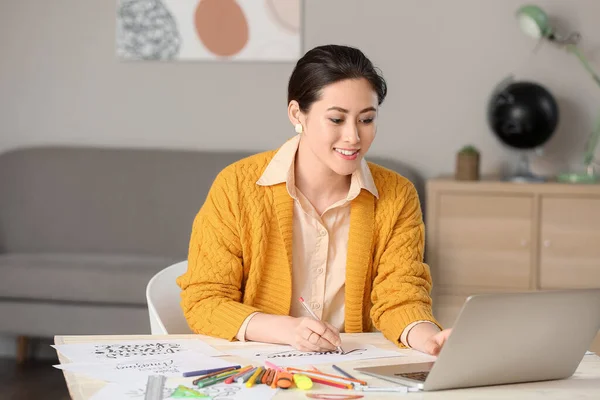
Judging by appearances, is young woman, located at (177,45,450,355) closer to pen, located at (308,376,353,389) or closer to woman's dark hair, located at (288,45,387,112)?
woman's dark hair, located at (288,45,387,112)

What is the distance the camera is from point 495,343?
137cm

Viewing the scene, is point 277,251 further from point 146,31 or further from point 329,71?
point 146,31

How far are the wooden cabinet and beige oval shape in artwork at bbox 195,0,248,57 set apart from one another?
46.5 inches

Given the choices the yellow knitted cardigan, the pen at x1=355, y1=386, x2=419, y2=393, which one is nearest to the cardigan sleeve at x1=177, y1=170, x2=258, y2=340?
the yellow knitted cardigan

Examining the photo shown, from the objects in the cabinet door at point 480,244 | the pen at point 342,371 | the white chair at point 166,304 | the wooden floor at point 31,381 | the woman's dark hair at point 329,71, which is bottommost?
the wooden floor at point 31,381

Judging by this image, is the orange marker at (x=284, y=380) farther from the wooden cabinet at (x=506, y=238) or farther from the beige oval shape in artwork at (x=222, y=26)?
the beige oval shape in artwork at (x=222, y=26)

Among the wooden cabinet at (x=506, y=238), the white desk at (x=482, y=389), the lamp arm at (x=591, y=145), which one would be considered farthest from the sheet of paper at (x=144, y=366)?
the lamp arm at (x=591, y=145)

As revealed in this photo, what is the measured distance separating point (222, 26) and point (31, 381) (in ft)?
5.96

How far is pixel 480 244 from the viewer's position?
13.0ft

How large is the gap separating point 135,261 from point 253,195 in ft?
6.84

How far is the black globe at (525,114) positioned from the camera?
3.96m

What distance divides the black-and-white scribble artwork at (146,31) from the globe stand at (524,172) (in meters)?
1.67

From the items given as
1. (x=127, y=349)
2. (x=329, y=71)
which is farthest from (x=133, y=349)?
(x=329, y=71)

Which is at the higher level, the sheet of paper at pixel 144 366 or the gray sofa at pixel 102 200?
the sheet of paper at pixel 144 366
